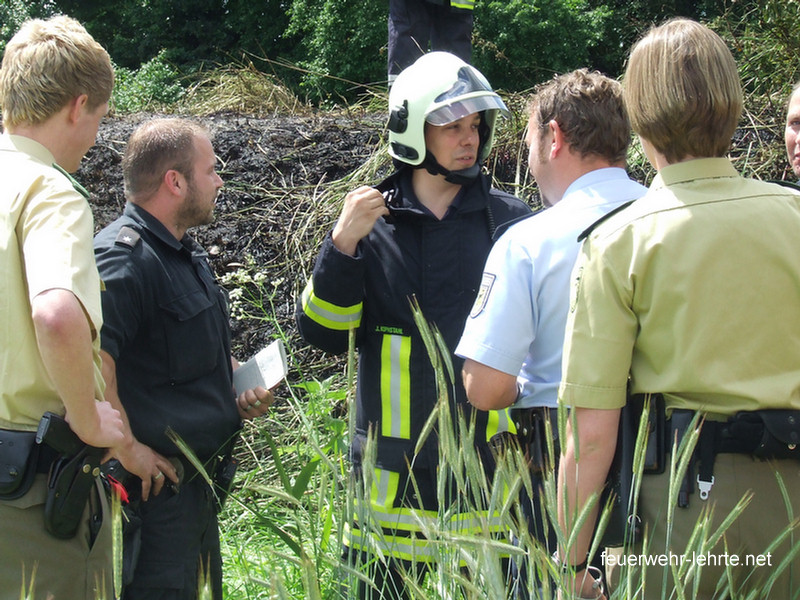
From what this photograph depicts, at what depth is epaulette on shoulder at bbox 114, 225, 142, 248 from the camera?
311 centimetres

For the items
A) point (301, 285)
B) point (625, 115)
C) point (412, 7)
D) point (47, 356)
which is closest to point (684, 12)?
point (412, 7)

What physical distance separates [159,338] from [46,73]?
0.94m

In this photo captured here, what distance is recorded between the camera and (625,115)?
2.69 m

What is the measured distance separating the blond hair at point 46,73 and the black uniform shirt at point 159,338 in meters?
0.59

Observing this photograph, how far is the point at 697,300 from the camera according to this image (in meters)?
1.99

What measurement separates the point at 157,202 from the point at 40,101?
75 centimetres

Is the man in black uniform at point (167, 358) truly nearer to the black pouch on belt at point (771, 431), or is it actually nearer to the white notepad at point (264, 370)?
the white notepad at point (264, 370)

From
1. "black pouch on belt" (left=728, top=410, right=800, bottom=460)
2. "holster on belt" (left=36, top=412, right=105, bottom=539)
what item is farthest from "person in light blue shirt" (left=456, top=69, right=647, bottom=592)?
"holster on belt" (left=36, top=412, right=105, bottom=539)

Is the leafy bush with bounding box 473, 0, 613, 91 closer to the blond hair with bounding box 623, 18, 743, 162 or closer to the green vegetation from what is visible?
the green vegetation

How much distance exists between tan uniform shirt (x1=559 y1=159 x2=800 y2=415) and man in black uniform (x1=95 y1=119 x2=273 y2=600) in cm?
154

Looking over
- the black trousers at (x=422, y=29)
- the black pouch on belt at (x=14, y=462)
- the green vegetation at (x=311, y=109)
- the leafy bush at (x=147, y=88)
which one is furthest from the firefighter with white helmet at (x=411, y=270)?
the leafy bush at (x=147, y=88)

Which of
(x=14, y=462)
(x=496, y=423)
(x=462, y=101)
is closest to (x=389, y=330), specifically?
(x=496, y=423)

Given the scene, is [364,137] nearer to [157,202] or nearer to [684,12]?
[157,202]

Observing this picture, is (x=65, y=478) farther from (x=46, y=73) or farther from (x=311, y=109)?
(x=311, y=109)
